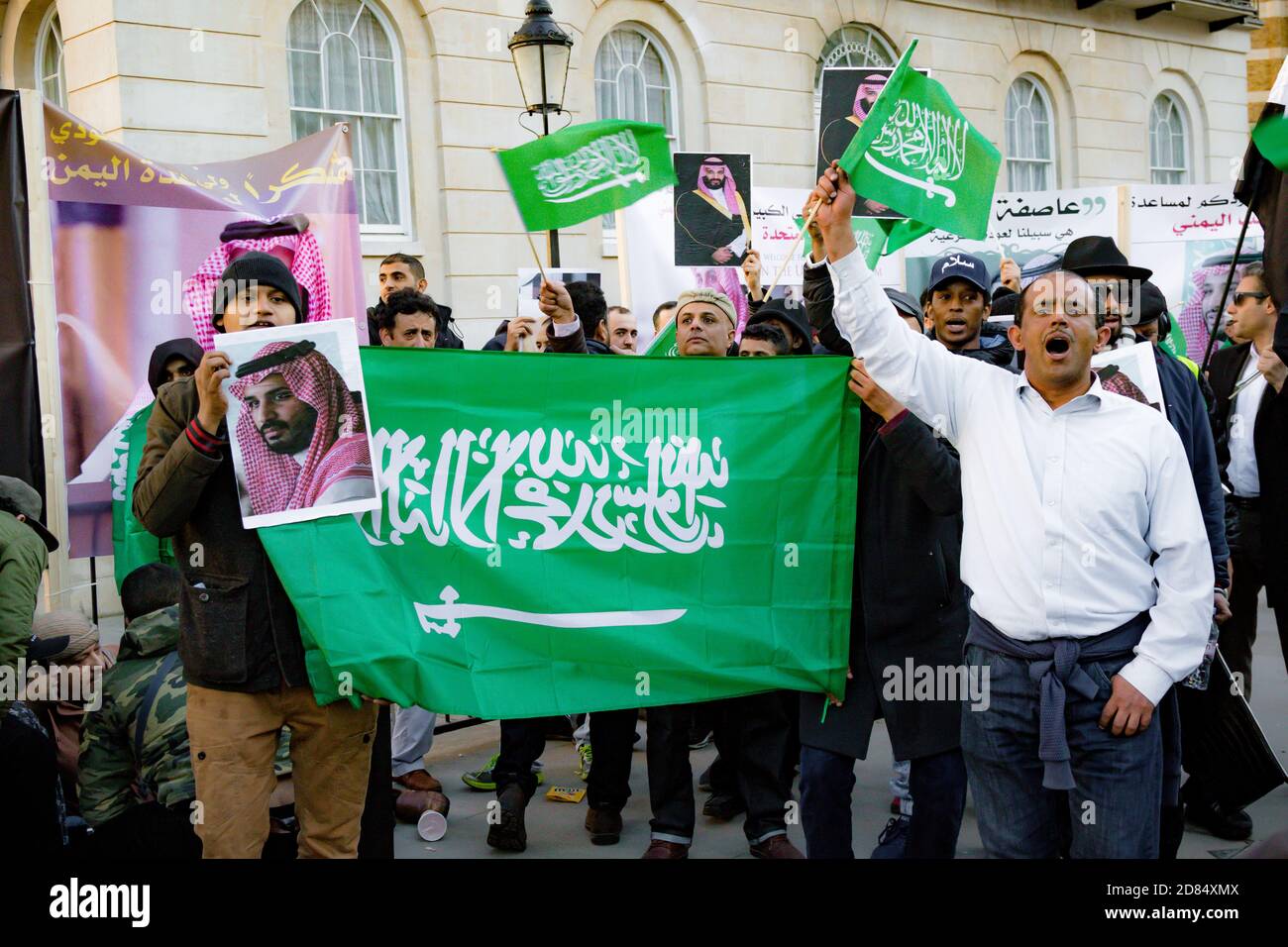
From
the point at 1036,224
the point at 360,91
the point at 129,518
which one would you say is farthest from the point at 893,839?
the point at 360,91

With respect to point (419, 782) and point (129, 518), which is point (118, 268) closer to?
point (129, 518)

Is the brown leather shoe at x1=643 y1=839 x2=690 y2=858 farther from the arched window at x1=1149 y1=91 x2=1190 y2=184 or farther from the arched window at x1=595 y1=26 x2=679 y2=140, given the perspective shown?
the arched window at x1=1149 y1=91 x2=1190 y2=184

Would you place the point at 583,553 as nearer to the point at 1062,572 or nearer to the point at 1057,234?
the point at 1062,572

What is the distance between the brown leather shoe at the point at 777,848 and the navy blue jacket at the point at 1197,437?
1.88 metres

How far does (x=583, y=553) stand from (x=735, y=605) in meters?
0.55

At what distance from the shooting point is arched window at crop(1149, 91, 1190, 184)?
21.7 meters

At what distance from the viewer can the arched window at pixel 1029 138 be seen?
763 inches

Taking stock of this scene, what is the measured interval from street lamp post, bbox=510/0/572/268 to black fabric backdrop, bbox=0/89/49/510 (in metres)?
4.00

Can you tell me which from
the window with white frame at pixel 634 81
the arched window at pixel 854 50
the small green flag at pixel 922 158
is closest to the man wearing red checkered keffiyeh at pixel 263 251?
the small green flag at pixel 922 158

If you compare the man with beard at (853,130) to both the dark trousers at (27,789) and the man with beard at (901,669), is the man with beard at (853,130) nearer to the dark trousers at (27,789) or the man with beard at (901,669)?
the man with beard at (901,669)

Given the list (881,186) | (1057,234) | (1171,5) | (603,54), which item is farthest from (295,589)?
(1171,5)

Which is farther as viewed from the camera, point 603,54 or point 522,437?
point 603,54

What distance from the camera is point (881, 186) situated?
4.30m

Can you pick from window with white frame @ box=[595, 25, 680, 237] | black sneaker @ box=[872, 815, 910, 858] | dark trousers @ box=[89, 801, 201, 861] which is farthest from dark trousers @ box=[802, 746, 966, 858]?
window with white frame @ box=[595, 25, 680, 237]
